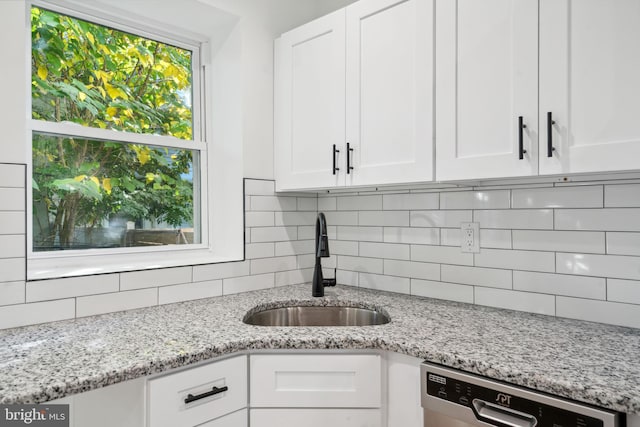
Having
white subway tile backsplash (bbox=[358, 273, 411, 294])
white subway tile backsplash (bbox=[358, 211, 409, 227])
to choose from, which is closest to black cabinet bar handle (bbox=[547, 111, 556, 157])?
white subway tile backsplash (bbox=[358, 211, 409, 227])

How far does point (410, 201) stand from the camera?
6.63ft

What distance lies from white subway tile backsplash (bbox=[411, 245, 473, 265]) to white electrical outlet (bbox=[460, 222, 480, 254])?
30 millimetres

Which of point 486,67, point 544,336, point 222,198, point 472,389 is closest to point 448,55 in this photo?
point 486,67

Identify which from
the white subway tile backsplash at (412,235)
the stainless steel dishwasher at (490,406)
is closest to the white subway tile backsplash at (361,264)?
the white subway tile backsplash at (412,235)

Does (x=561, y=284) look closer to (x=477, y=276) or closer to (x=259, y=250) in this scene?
(x=477, y=276)

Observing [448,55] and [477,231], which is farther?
[477,231]

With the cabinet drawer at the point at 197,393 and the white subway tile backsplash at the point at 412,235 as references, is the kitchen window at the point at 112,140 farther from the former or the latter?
the white subway tile backsplash at the point at 412,235

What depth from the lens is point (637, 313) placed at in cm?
141

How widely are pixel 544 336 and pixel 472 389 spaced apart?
364 millimetres

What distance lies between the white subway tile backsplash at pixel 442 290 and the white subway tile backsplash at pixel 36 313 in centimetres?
143

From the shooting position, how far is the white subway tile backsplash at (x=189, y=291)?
1.83 metres

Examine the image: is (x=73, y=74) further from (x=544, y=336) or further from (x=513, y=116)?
(x=544, y=336)

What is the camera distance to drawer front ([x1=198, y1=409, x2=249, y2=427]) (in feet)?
4.24

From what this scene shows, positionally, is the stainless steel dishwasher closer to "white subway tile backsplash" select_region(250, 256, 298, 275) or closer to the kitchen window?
"white subway tile backsplash" select_region(250, 256, 298, 275)
